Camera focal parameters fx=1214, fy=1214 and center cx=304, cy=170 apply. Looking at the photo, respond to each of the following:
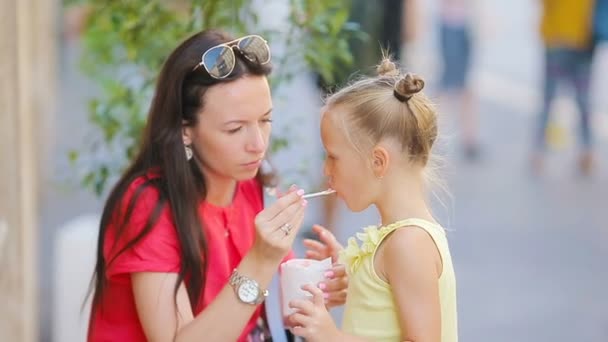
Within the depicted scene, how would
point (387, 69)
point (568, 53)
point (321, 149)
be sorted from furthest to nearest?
point (568, 53) → point (321, 149) → point (387, 69)

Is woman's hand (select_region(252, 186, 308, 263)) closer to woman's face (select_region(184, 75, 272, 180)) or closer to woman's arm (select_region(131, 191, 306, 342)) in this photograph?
woman's arm (select_region(131, 191, 306, 342))

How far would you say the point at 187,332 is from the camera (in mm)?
2637

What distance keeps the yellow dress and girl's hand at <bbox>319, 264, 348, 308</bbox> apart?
161 mm

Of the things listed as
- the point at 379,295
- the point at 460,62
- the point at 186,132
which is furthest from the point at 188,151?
the point at 460,62

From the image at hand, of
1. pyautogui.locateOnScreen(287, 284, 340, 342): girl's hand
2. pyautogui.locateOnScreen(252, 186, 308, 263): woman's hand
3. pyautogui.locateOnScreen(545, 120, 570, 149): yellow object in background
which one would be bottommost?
pyautogui.locateOnScreen(545, 120, 570, 149): yellow object in background

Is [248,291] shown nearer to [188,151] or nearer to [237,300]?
[237,300]

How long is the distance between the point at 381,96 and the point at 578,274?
4369 mm

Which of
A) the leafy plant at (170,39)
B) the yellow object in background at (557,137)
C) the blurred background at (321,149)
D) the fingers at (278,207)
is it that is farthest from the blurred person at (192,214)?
the yellow object in background at (557,137)

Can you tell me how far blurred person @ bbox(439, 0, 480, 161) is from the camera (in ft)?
29.9

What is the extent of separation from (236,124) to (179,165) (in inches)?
6.6

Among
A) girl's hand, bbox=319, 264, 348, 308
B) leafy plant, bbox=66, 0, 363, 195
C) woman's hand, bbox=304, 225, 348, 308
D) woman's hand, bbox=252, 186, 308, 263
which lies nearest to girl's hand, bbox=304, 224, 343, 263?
woman's hand, bbox=304, 225, 348, 308

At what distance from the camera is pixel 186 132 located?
2830 mm

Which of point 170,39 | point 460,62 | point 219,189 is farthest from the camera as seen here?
point 460,62

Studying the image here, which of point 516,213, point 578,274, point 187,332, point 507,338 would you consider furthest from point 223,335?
point 516,213
